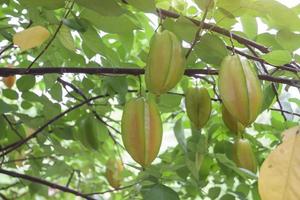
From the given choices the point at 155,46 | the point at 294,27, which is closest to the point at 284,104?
the point at 294,27

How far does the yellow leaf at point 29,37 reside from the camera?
0.83 metres

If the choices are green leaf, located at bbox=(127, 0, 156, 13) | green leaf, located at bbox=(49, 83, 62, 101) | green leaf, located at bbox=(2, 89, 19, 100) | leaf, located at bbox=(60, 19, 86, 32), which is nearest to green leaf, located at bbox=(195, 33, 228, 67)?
green leaf, located at bbox=(127, 0, 156, 13)

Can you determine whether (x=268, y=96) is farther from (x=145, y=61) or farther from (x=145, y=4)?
(x=145, y=4)

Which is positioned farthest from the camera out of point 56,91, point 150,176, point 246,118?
point 56,91

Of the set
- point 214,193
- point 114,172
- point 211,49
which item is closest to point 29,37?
point 211,49

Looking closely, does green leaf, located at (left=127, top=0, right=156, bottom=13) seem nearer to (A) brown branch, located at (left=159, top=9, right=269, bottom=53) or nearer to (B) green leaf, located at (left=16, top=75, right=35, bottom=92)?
(A) brown branch, located at (left=159, top=9, right=269, bottom=53)

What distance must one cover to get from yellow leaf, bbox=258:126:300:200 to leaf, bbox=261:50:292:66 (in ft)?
0.73

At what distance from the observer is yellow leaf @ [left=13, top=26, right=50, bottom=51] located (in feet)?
2.73

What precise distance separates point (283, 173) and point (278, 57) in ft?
0.88

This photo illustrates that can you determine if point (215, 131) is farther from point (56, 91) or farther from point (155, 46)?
point (155, 46)

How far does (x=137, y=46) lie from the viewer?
1.84 meters

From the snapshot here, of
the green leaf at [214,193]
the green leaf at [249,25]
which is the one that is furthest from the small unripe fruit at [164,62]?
the green leaf at [214,193]

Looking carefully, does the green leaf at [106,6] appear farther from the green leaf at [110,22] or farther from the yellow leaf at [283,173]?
the yellow leaf at [283,173]

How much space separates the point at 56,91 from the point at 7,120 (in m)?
0.22
